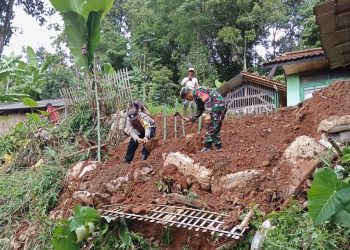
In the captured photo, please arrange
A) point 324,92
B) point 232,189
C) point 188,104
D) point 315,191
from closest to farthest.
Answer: point 315,191, point 232,189, point 324,92, point 188,104

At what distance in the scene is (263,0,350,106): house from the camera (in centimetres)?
548

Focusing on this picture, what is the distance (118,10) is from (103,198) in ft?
74.7

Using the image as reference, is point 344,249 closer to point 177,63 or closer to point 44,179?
point 44,179

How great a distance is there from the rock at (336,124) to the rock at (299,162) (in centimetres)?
35

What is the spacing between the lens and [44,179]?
278 inches

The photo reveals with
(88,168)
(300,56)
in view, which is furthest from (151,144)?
(300,56)

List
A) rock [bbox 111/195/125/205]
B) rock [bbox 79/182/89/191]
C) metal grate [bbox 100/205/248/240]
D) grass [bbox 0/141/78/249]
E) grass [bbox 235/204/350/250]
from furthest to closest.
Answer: grass [bbox 0/141/78/249] → rock [bbox 79/182/89/191] → rock [bbox 111/195/125/205] → metal grate [bbox 100/205/248/240] → grass [bbox 235/204/350/250]

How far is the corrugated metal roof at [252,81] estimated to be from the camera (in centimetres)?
1318

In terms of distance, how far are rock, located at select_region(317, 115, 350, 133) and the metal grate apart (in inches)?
66.2

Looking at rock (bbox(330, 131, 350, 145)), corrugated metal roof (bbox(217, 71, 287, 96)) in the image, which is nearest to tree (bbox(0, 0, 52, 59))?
corrugated metal roof (bbox(217, 71, 287, 96))

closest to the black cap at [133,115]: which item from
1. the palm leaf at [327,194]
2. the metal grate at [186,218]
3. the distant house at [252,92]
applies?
the metal grate at [186,218]

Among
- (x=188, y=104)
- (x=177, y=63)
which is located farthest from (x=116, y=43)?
(x=188, y=104)

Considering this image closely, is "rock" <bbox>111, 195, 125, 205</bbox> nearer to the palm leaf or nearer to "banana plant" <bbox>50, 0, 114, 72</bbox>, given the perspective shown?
the palm leaf

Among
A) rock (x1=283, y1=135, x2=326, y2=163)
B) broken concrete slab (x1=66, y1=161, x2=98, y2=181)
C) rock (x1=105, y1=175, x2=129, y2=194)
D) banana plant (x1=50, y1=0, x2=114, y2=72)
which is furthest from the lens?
banana plant (x1=50, y1=0, x2=114, y2=72)
